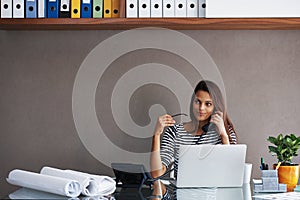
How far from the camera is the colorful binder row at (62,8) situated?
2949 mm

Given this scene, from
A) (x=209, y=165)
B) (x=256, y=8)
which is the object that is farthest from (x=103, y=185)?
(x=256, y=8)

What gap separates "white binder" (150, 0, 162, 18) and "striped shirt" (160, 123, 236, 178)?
598 mm

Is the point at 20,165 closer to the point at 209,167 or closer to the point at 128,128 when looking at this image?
the point at 128,128

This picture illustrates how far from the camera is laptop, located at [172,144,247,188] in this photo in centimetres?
249

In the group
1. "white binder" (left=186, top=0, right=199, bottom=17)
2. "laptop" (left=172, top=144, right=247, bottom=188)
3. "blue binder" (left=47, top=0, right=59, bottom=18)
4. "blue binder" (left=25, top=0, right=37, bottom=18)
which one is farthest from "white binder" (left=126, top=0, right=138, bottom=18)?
"laptop" (left=172, top=144, right=247, bottom=188)

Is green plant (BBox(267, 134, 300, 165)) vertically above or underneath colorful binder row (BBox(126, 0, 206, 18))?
underneath

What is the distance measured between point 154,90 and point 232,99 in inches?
16.9

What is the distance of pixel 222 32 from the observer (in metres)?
3.24

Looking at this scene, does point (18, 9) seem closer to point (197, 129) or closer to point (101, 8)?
point (101, 8)

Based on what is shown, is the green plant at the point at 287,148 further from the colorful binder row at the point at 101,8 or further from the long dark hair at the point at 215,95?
the colorful binder row at the point at 101,8

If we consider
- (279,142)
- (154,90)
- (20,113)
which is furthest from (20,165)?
(279,142)

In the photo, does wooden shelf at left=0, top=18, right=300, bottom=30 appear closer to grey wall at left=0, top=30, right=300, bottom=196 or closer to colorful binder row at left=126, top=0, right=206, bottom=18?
colorful binder row at left=126, top=0, right=206, bottom=18

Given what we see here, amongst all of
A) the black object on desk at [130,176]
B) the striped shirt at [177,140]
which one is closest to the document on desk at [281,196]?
the black object on desk at [130,176]

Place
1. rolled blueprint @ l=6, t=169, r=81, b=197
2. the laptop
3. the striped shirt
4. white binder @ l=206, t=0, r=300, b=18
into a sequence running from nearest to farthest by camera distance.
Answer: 1. rolled blueprint @ l=6, t=169, r=81, b=197
2. the laptop
3. white binder @ l=206, t=0, r=300, b=18
4. the striped shirt
